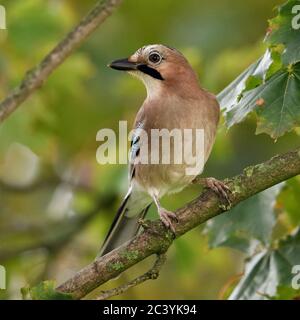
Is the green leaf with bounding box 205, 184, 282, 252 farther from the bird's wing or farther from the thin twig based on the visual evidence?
the thin twig

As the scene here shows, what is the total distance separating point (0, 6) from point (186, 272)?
125 inches

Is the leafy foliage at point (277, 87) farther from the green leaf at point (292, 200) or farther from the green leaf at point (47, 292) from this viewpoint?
the green leaf at point (47, 292)

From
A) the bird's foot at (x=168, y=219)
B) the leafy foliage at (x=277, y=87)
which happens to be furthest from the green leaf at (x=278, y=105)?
the bird's foot at (x=168, y=219)

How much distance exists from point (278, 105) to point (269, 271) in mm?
1307

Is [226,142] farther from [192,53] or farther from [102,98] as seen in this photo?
[102,98]

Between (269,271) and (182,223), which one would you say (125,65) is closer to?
(182,223)

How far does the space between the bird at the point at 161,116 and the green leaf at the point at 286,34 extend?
1363mm

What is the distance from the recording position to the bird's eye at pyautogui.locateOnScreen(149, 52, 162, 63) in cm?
608

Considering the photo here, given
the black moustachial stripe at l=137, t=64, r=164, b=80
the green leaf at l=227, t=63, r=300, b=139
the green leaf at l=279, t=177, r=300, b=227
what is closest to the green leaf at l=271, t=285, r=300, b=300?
the green leaf at l=279, t=177, r=300, b=227

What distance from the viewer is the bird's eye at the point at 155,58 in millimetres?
6082

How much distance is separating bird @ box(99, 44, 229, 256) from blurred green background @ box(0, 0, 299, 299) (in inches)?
55.8

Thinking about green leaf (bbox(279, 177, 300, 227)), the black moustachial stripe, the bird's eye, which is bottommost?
green leaf (bbox(279, 177, 300, 227))
